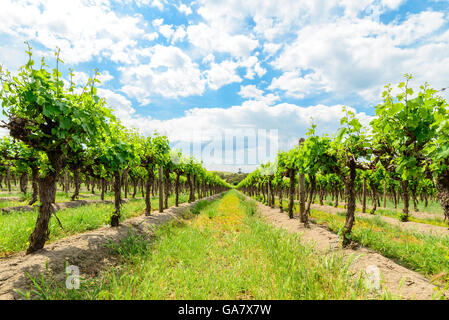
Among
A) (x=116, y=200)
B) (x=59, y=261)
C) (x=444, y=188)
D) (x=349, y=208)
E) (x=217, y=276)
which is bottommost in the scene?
(x=217, y=276)

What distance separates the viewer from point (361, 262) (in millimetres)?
4594

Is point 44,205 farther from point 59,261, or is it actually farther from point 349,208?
point 349,208

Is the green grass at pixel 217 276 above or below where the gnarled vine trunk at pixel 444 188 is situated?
below

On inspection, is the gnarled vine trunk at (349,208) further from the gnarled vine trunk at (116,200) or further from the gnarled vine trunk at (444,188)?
the gnarled vine trunk at (116,200)

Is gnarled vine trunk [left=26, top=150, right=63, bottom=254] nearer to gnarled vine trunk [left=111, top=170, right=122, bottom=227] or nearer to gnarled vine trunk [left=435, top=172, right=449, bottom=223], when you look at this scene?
gnarled vine trunk [left=111, top=170, right=122, bottom=227]

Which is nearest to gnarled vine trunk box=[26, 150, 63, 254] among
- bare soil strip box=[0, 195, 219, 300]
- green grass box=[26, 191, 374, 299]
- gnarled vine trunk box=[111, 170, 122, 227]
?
bare soil strip box=[0, 195, 219, 300]

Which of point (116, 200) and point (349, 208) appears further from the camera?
point (116, 200)

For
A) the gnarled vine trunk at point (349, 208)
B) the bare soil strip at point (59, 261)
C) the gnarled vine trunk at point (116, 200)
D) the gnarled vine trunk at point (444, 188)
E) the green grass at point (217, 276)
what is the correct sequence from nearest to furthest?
1. the gnarled vine trunk at point (444, 188)
2. the green grass at point (217, 276)
3. the bare soil strip at point (59, 261)
4. the gnarled vine trunk at point (349, 208)
5. the gnarled vine trunk at point (116, 200)

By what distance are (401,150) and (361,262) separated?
9.37ft

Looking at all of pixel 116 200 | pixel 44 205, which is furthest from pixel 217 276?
pixel 116 200

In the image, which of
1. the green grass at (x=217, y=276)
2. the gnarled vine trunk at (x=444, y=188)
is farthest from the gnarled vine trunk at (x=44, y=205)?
the gnarled vine trunk at (x=444, y=188)
